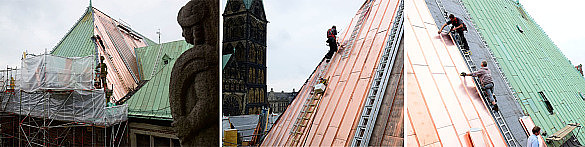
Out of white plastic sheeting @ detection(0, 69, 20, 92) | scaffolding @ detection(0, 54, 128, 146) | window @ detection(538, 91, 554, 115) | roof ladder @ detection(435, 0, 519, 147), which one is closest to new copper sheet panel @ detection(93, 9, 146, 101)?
scaffolding @ detection(0, 54, 128, 146)

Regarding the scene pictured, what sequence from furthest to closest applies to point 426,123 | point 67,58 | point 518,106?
point 67,58 → point 518,106 → point 426,123

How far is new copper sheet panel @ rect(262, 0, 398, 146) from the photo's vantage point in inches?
84.2

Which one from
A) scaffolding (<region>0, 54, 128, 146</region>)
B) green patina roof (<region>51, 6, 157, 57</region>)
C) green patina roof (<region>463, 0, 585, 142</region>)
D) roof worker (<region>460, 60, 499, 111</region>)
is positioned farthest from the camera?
scaffolding (<region>0, 54, 128, 146</region>)

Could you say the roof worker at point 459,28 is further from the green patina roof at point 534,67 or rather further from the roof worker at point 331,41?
the roof worker at point 331,41

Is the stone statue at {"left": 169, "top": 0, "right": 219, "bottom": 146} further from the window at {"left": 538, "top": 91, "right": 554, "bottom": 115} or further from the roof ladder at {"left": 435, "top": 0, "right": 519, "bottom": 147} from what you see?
the window at {"left": 538, "top": 91, "right": 554, "bottom": 115}

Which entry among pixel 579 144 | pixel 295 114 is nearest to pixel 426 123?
pixel 579 144

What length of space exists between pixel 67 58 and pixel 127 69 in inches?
27.5

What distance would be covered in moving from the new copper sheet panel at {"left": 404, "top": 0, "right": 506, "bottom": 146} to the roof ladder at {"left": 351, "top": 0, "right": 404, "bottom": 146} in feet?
0.39

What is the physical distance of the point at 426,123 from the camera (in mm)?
1768

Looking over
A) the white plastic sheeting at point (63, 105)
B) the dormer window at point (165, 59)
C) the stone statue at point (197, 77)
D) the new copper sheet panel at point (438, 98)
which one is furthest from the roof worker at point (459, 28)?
the white plastic sheeting at point (63, 105)

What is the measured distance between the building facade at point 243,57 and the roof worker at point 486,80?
1737mm

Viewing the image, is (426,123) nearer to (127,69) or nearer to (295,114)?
(295,114)


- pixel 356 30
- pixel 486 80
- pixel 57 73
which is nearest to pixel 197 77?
pixel 356 30

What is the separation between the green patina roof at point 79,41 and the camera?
10.3 ft
